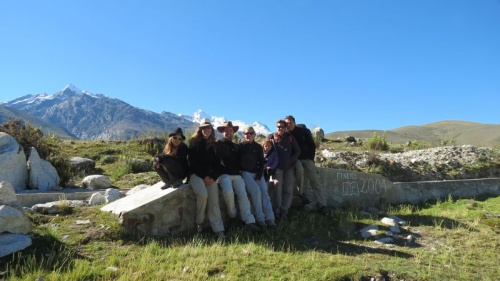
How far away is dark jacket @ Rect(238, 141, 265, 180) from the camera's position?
26.7ft

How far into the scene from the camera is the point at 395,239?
303 inches

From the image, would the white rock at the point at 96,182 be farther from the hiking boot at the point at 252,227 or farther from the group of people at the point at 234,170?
the hiking boot at the point at 252,227

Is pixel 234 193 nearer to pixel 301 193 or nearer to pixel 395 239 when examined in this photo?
pixel 301 193

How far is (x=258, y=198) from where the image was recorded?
314 inches

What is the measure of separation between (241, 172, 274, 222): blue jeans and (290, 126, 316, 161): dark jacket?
1582 mm

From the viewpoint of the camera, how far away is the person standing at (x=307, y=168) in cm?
928

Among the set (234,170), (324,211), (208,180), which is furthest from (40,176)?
(324,211)

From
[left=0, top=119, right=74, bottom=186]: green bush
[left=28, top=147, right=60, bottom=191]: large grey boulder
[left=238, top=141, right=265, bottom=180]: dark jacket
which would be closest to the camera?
[left=238, top=141, right=265, bottom=180]: dark jacket

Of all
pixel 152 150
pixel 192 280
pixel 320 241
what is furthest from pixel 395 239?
pixel 152 150

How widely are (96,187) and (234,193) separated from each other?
6.06m

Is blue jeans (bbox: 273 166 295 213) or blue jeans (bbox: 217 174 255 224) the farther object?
blue jeans (bbox: 273 166 295 213)

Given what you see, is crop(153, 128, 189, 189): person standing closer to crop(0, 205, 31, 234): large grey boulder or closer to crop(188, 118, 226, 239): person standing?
crop(188, 118, 226, 239): person standing

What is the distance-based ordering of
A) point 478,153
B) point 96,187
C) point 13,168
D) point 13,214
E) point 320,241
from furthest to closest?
1. point 478,153
2. point 96,187
3. point 13,168
4. point 320,241
5. point 13,214

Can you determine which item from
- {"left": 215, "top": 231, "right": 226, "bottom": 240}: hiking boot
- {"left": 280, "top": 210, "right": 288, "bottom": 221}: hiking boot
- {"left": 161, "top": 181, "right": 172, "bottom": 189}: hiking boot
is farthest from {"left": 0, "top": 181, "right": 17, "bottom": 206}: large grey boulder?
{"left": 280, "top": 210, "right": 288, "bottom": 221}: hiking boot
